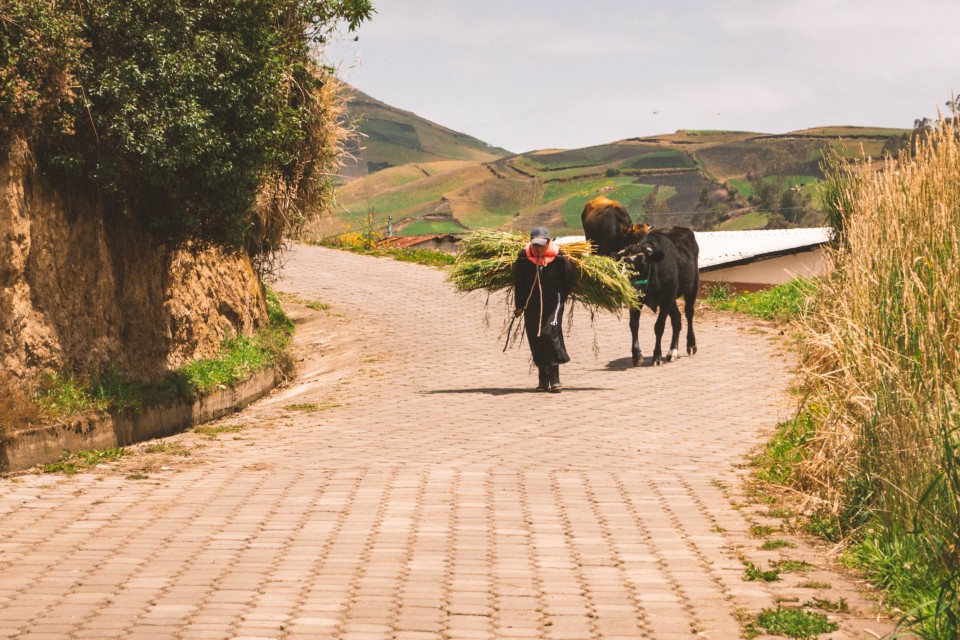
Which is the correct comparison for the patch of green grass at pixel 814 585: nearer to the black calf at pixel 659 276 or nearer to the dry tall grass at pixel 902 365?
the dry tall grass at pixel 902 365

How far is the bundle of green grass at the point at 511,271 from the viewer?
16078 mm

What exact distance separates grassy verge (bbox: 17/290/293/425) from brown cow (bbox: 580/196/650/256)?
5.40 m

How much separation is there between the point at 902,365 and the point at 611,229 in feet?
36.8

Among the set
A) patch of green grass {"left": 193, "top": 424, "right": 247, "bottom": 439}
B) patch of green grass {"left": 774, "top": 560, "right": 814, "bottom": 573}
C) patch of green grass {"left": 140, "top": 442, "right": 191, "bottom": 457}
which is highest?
patch of green grass {"left": 140, "top": 442, "right": 191, "bottom": 457}

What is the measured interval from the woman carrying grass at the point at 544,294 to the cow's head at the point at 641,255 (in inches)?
101

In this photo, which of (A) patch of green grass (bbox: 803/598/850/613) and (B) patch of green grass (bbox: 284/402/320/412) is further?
(B) patch of green grass (bbox: 284/402/320/412)

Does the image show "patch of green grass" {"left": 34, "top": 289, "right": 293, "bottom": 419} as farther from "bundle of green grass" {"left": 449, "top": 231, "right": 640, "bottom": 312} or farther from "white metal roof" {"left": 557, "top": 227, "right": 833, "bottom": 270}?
"white metal roof" {"left": 557, "top": 227, "right": 833, "bottom": 270}

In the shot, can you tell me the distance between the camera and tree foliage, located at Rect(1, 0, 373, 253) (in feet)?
40.3

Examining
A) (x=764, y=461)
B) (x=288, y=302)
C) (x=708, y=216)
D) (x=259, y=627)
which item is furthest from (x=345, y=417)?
(x=708, y=216)

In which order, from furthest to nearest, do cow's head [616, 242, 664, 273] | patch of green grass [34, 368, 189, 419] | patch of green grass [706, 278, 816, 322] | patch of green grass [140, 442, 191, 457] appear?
patch of green grass [706, 278, 816, 322] < cow's head [616, 242, 664, 273] < patch of green grass [34, 368, 189, 419] < patch of green grass [140, 442, 191, 457]

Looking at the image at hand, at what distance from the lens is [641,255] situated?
1825 cm

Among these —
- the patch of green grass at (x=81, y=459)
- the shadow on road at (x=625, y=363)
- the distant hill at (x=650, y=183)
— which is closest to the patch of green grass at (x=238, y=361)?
the patch of green grass at (x=81, y=459)

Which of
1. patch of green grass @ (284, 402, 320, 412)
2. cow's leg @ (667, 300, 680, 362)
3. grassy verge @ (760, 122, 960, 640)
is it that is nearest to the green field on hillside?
cow's leg @ (667, 300, 680, 362)

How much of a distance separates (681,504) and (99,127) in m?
7.37
